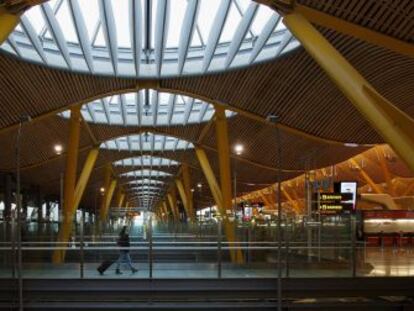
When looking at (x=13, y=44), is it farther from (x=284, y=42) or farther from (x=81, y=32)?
(x=284, y=42)

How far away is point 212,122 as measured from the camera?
43.8m

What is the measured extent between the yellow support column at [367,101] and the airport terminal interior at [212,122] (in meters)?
0.03

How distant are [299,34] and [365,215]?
26765mm

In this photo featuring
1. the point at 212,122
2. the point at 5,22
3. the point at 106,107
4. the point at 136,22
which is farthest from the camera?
the point at 106,107

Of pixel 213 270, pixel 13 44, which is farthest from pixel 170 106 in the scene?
pixel 213 270

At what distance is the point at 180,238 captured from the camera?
116ft

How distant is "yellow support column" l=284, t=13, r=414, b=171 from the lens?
50.7 feet

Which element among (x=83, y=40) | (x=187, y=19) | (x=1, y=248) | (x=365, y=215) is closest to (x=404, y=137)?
(x=1, y=248)

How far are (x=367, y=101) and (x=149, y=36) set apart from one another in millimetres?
16996

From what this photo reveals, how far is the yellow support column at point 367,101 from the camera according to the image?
1545cm

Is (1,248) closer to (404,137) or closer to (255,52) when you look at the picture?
(404,137)

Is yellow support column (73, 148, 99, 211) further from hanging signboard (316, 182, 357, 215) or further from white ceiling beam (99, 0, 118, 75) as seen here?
hanging signboard (316, 182, 357, 215)

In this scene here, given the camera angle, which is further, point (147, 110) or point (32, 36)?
point (147, 110)

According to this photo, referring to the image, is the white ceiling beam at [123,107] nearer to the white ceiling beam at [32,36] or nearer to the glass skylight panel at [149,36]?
the glass skylight panel at [149,36]
